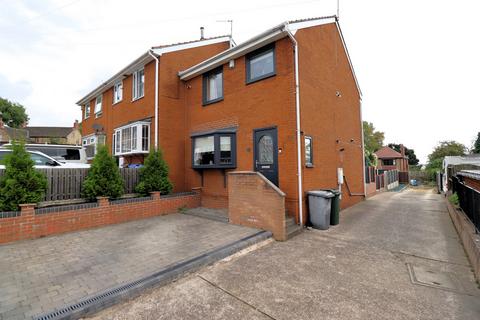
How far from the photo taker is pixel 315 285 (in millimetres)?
3506

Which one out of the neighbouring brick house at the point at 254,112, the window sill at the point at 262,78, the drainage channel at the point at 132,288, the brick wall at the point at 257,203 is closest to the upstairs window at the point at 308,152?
the neighbouring brick house at the point at 254,112

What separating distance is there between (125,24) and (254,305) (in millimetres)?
11162

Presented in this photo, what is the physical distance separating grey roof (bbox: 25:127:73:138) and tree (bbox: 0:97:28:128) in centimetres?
709

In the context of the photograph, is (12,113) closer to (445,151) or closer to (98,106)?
(98,106)

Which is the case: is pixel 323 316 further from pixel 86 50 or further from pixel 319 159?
pixel 86 50

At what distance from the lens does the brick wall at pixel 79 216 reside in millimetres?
5245

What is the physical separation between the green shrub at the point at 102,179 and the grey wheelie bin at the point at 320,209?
631cm

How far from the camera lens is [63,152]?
1018cm

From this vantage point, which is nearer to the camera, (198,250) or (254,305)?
(254,305)

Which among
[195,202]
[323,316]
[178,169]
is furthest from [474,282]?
[178,169]

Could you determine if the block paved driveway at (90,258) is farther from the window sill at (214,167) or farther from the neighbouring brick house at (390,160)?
the neighbouring brick house at (390,160)

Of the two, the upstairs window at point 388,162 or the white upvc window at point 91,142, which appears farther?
the upstairs window at point 388,162

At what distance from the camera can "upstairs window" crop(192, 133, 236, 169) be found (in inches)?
328

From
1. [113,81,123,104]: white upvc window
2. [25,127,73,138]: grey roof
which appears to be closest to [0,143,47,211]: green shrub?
[113,81,123,104]: white upvc window
